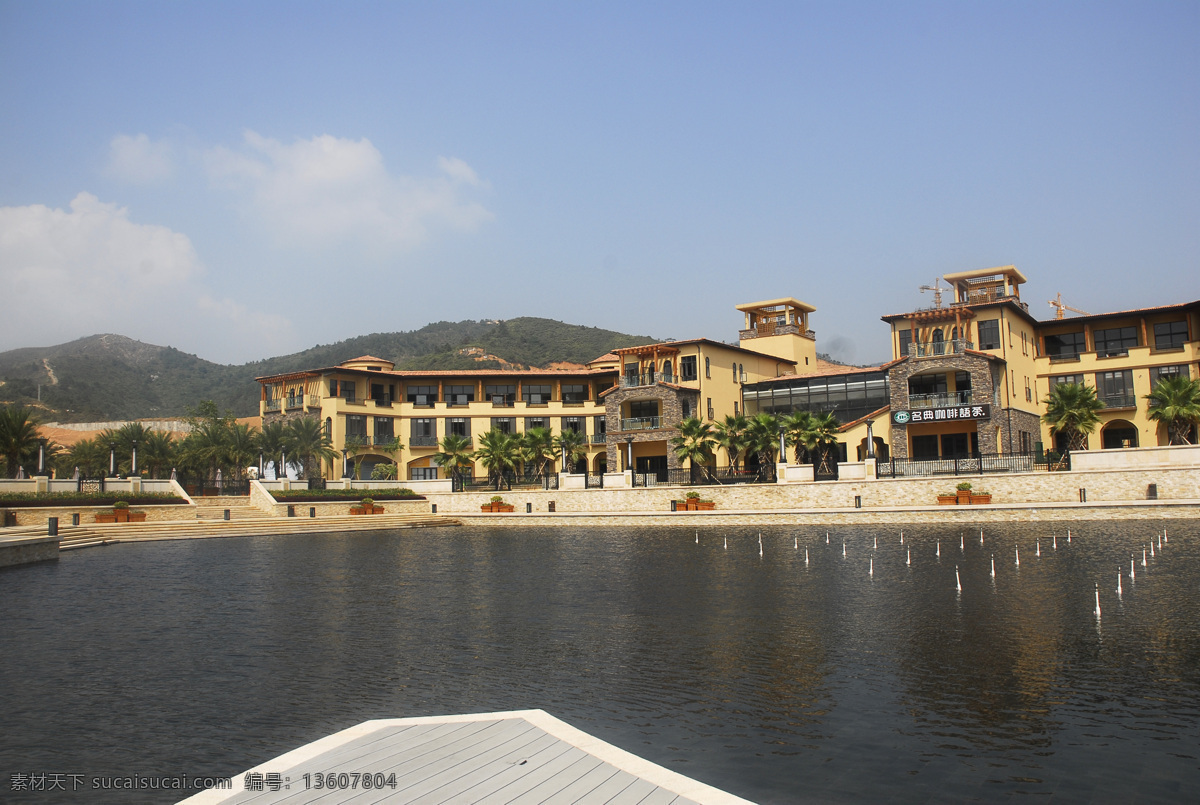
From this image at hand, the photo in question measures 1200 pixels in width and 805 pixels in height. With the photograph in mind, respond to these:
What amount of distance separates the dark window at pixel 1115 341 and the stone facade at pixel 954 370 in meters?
11.1

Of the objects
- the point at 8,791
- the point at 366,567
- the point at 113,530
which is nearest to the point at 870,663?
the point at 8,791

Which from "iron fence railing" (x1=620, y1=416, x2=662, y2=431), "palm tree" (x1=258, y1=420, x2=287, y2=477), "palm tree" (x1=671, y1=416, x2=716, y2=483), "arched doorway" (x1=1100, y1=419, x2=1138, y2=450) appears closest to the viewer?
"palm tree" (x1=671, y1=416, x2=716, y2=483)

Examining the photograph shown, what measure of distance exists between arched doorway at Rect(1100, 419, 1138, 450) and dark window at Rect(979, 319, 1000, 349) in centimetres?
1073

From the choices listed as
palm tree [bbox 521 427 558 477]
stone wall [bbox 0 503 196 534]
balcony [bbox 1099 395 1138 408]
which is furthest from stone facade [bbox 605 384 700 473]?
stone wall [bbox 0 503 196 534]

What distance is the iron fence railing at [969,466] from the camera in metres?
42.2

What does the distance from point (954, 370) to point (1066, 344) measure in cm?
1231

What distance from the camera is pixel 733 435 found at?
52.3 m

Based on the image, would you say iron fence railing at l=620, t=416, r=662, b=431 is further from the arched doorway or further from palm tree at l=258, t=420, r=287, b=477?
the arched doorway

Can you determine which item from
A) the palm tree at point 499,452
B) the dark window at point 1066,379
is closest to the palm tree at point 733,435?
the palm tree at point 499,452

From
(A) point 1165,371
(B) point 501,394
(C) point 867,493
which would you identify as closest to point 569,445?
(B) point 501,394

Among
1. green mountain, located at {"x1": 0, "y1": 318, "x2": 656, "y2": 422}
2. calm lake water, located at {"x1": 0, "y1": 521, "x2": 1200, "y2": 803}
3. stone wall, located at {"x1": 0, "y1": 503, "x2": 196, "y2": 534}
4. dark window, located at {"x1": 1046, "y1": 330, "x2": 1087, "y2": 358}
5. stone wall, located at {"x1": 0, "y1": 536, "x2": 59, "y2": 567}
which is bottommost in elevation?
calm lake water, located at {"x1": 0, "y1": 521, "x2": 1200, "y2": 803}

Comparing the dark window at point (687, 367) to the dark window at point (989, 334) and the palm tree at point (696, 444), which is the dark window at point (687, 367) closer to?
the palm tree at point (696, 444)

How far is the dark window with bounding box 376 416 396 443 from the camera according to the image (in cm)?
6844

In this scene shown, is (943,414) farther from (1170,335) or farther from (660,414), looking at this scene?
(660,414)
